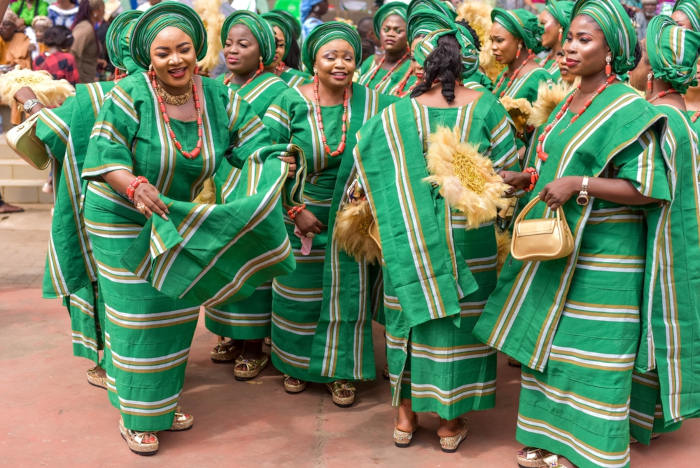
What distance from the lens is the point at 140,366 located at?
14.1ft

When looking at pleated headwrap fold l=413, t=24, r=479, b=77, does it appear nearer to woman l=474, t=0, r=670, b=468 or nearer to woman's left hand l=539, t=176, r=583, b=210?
woman l=474, t=0, r=670, b=468

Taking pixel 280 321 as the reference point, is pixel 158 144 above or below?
above

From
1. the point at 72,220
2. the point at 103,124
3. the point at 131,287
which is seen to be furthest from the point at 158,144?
the point at 72,220

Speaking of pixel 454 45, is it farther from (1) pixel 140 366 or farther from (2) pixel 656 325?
(1) pixel 140 366

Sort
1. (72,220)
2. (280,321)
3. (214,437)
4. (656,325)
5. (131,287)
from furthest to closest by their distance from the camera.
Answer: (280,321)
(72,220)
(214,437)
(131,287)
(656,325)

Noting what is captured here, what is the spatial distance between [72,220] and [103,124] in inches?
41.7

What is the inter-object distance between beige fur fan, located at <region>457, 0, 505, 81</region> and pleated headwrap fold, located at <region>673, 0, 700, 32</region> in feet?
5.62

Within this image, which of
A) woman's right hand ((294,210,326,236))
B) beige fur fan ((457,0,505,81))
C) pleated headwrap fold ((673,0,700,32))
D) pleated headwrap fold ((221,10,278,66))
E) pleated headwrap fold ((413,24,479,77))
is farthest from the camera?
beige fur fan ((457,0,505,81))

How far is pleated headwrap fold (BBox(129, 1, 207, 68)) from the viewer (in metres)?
4.17

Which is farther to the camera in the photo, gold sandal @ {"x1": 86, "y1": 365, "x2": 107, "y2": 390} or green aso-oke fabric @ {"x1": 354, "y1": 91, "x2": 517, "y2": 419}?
gold sandal @ {"x1": 86, "y1": 365, "x2": 107, "y2": 390}

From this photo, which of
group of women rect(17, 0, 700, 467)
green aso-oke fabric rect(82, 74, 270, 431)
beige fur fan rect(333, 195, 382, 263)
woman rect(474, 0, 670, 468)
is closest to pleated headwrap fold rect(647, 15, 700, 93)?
group of women rect(17, 0, 700, 467)

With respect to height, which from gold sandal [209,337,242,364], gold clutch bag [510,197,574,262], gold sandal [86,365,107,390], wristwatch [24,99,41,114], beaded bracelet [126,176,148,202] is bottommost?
gold sandal [209,337,242,364]

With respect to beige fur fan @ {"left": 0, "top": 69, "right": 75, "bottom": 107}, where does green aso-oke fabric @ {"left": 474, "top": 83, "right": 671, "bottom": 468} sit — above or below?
below

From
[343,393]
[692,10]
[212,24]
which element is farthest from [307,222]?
[212,24]
